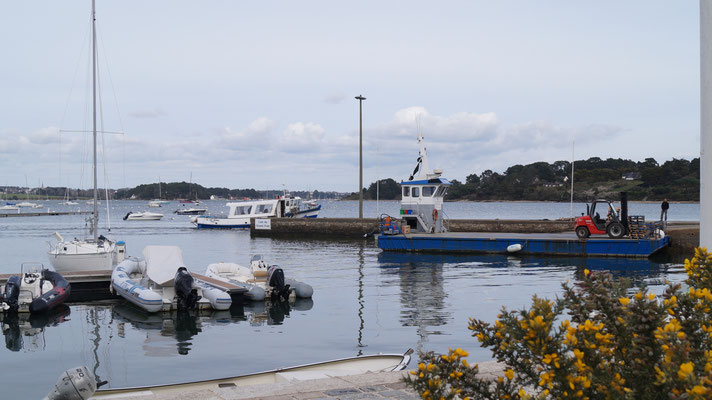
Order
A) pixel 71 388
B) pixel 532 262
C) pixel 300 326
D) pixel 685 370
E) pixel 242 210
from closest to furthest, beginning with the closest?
pixel 685 370 < pixel 71 388 < pixel 300 326 < pixel 532 262 < pixel 242 210

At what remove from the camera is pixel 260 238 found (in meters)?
46.5

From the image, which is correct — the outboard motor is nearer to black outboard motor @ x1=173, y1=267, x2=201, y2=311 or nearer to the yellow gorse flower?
the yellow gorse flower

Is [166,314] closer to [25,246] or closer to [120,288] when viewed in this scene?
[120,288]

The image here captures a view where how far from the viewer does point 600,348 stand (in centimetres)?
348

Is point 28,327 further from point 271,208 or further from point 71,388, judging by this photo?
point 271,208

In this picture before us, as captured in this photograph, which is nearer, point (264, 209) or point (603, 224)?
point (603, 224)

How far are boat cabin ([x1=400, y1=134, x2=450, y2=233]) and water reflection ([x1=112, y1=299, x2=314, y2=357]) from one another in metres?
15.3

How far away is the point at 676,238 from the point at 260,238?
88.3 ft

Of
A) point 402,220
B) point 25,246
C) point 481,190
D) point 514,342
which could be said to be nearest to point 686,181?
point 481,190

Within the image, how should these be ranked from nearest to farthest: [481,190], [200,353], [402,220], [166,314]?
[200,353] → [166,314] → [402,220] → [481,190]

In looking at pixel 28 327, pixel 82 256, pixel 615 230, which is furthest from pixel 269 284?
pixel 615 230

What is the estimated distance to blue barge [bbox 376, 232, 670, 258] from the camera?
28.5 metres

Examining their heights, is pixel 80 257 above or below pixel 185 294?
above

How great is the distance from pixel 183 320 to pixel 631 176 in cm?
12433
